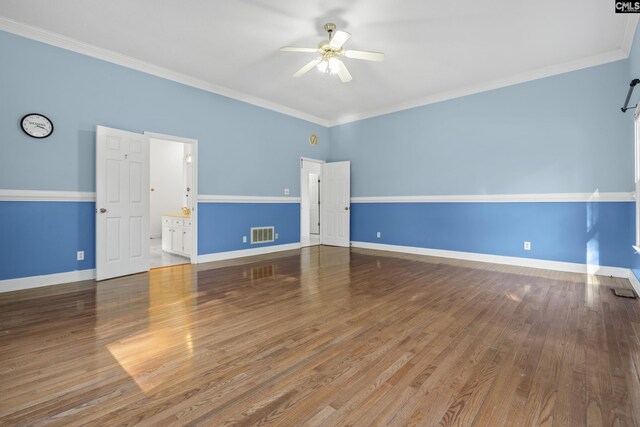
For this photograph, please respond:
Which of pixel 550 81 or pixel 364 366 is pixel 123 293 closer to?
pixel 364 366

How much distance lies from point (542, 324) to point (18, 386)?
11.9ft

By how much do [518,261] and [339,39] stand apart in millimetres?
4291

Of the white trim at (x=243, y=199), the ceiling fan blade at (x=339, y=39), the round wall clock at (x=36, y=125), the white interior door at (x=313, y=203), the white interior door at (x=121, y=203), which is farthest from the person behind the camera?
the white interior door at (x=313, y=203)

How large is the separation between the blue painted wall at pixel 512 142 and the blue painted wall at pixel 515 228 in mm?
291

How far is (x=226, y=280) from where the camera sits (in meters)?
4.00

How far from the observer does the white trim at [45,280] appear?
3.44m

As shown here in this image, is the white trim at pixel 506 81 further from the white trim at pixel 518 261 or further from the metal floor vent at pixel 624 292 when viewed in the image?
the metal floor vent at pixel 624 292

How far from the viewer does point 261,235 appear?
20.0ft

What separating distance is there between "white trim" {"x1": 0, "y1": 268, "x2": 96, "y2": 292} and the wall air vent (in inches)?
103

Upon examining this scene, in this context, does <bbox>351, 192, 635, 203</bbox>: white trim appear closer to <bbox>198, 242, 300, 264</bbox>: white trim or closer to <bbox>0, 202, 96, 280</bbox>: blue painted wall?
<bbox>198, 242, 300, 264</bbox>: white trim

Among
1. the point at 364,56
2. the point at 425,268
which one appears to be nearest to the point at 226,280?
the point at 425,268

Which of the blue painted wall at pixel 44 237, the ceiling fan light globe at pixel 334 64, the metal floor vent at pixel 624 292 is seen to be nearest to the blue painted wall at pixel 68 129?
the blue painted wall at pixel 44 237

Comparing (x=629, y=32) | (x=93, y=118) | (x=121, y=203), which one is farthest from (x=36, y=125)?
Result: (x=629, y=32)

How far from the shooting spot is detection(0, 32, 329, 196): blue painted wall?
349cm
